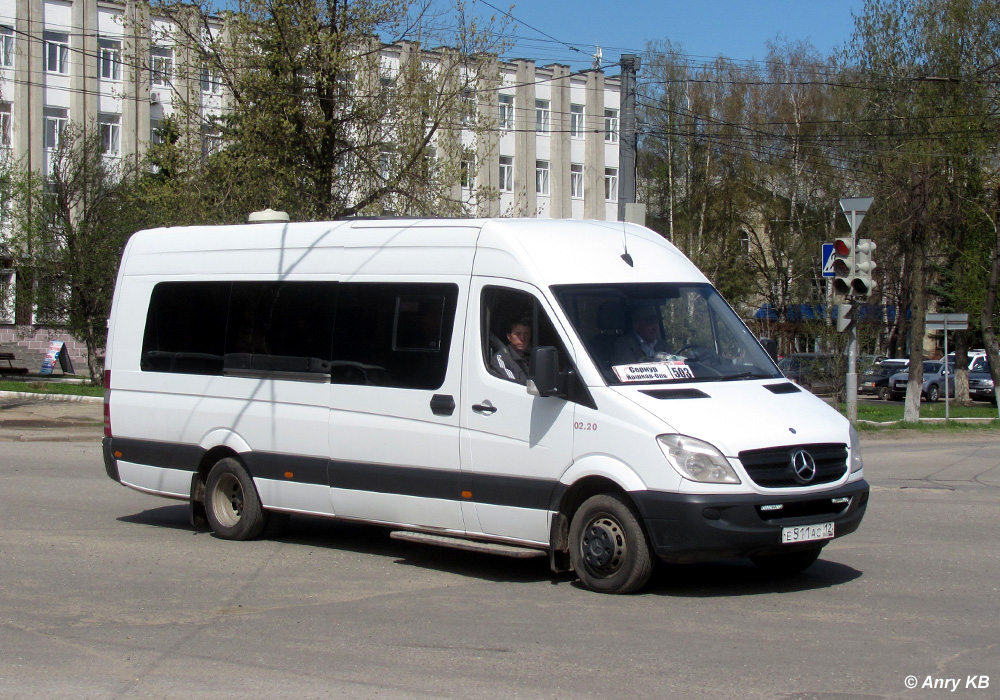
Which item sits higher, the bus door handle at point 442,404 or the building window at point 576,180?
the building window at point 576,180

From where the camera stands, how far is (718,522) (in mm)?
6730

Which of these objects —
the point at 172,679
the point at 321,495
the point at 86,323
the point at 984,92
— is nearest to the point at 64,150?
the point at 86,323

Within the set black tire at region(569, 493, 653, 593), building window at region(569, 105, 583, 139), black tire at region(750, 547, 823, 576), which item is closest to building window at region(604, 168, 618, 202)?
→ building window at region(569, 105, 583, 139)

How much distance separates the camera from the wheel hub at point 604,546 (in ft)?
23.3

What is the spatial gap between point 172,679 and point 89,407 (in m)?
20.8

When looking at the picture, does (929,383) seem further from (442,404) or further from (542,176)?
(442,404)

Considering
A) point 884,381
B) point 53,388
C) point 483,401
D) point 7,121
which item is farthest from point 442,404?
point 7,121

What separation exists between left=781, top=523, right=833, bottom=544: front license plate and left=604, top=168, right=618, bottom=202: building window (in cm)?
5227

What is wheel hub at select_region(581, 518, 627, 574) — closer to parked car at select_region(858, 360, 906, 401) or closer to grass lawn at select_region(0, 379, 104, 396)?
grass lawn at select_region(0, 379, 104, 396)

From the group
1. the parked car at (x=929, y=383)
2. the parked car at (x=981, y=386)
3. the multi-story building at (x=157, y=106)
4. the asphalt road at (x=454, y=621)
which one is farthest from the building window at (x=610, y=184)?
the asphalt road at (x=454, y=621)

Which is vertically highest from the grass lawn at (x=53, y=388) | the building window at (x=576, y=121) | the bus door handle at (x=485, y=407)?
the building window at (x=576, y=121)

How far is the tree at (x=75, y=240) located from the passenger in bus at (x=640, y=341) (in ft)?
85.9

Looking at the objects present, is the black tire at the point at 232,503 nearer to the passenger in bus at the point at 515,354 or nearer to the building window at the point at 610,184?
the passenger in bus at the point at 515,354

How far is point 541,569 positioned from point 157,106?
44011mm
